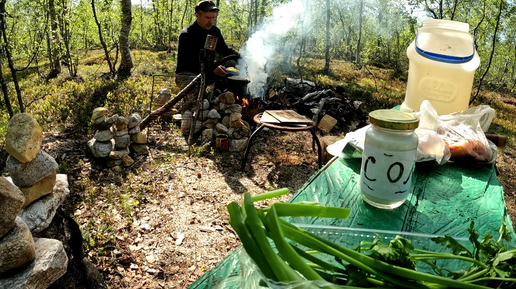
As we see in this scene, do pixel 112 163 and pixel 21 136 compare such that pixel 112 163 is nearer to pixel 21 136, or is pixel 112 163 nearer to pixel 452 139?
pixel 21 136

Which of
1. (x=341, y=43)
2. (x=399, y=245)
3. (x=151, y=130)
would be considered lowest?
(x=151, y=130)

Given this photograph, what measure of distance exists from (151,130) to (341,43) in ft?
81.2

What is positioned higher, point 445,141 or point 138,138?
point 445,141

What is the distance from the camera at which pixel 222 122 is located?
5188mm

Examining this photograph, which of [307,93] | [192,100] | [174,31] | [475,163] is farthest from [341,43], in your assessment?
[475,163]

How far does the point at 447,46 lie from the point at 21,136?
2724 millimetres

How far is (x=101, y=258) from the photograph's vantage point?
2596mm

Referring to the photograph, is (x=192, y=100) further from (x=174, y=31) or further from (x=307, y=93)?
(x=174, y=31)

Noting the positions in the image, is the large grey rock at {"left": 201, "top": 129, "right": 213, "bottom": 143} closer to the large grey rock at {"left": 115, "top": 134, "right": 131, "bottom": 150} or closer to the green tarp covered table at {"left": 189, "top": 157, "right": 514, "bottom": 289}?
the large grey rock at {"left": 115, "top": 134, "right": 131, "bottom": 150}

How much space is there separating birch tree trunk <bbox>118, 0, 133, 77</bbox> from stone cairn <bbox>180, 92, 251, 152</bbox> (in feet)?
17.0

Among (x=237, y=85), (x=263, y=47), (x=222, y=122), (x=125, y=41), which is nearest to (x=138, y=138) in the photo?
(x=222, y=122)

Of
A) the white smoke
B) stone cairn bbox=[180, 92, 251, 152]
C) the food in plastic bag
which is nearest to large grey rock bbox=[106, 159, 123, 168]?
stone cairn bbox=[180, 92, 251, 152]

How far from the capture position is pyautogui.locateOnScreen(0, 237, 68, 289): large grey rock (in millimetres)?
1332

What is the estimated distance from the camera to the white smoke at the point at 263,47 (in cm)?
708
